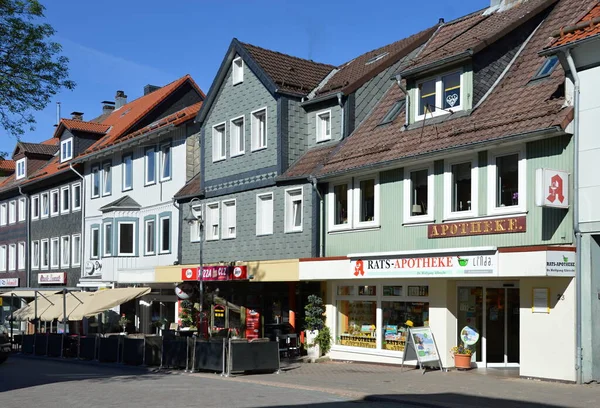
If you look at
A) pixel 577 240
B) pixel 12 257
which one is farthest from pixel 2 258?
pixel 577 240

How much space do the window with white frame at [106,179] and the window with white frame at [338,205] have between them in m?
16.0

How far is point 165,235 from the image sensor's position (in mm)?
33438

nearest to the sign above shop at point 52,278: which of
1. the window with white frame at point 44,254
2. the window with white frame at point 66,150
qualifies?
the window with white frame at point 44,254

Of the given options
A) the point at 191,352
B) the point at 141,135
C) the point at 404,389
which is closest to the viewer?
the point at 404,389

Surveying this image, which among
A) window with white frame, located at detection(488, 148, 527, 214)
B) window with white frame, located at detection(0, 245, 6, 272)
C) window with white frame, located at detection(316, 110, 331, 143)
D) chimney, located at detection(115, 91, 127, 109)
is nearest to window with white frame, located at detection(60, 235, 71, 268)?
window with white frame, located at detection(0, 245, 6, 272)

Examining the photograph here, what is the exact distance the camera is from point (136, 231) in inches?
1395

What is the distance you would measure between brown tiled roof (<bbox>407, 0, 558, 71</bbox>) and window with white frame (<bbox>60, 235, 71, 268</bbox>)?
23256mm

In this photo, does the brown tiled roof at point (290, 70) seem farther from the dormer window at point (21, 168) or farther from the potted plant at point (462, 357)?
the dormer window at point (21, 168)

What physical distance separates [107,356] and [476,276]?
1311cm

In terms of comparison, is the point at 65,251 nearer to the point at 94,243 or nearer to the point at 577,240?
the point at 94,243

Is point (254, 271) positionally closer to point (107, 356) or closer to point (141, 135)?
point (107, 356)

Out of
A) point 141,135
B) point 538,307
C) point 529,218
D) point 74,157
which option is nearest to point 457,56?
point 529,218

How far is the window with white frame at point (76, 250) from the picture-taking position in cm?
4103

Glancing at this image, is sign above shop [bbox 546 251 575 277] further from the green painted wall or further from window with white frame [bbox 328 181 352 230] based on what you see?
window with white frame [bbox 328 181 352 230]
